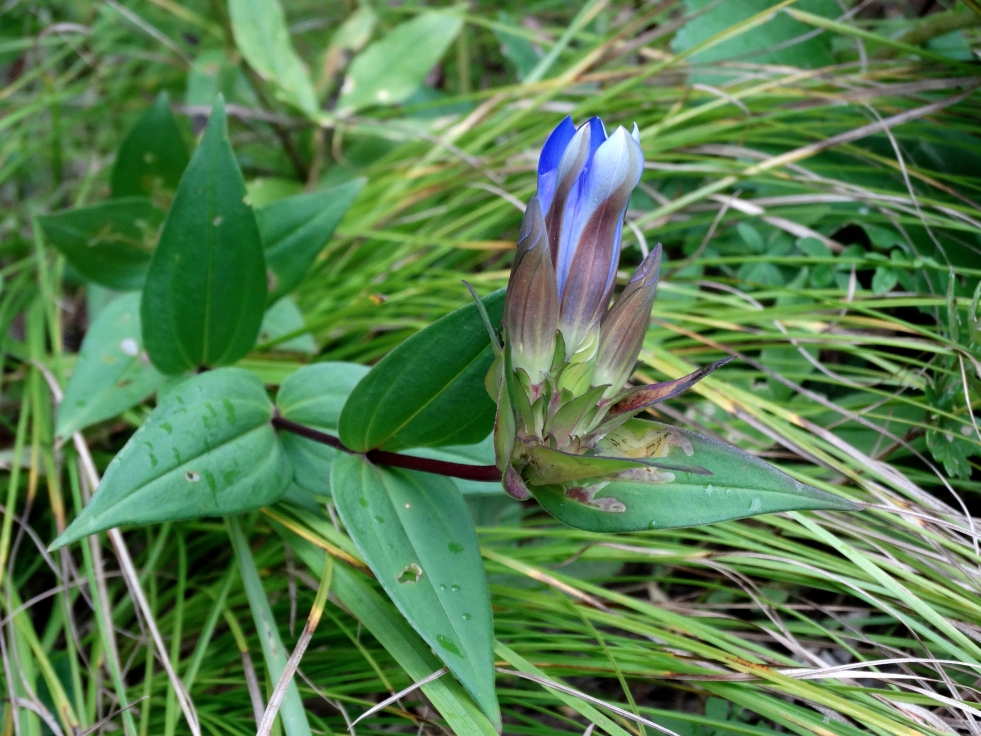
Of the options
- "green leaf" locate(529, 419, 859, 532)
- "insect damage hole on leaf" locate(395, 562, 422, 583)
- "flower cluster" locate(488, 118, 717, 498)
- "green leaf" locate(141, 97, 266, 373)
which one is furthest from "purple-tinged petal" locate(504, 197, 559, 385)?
"green leaf" locate(141, 97, 266, 373)

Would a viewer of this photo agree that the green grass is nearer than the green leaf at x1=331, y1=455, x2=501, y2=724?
No

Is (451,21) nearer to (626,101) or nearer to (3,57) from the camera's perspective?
(626,101)

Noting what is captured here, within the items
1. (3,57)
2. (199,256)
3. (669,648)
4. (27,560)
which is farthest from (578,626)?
(3,57)

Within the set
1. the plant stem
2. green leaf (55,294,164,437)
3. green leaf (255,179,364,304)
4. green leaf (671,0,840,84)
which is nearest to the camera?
the plant stem

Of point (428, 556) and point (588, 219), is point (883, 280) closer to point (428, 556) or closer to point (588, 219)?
point (588, 219)

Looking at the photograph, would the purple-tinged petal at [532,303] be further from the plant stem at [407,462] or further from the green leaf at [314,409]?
the green leaf at [314,409]

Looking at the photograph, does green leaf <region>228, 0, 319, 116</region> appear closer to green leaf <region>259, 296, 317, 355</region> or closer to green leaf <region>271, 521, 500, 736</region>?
green leaf <region>259, 296, 317, 355</region>
